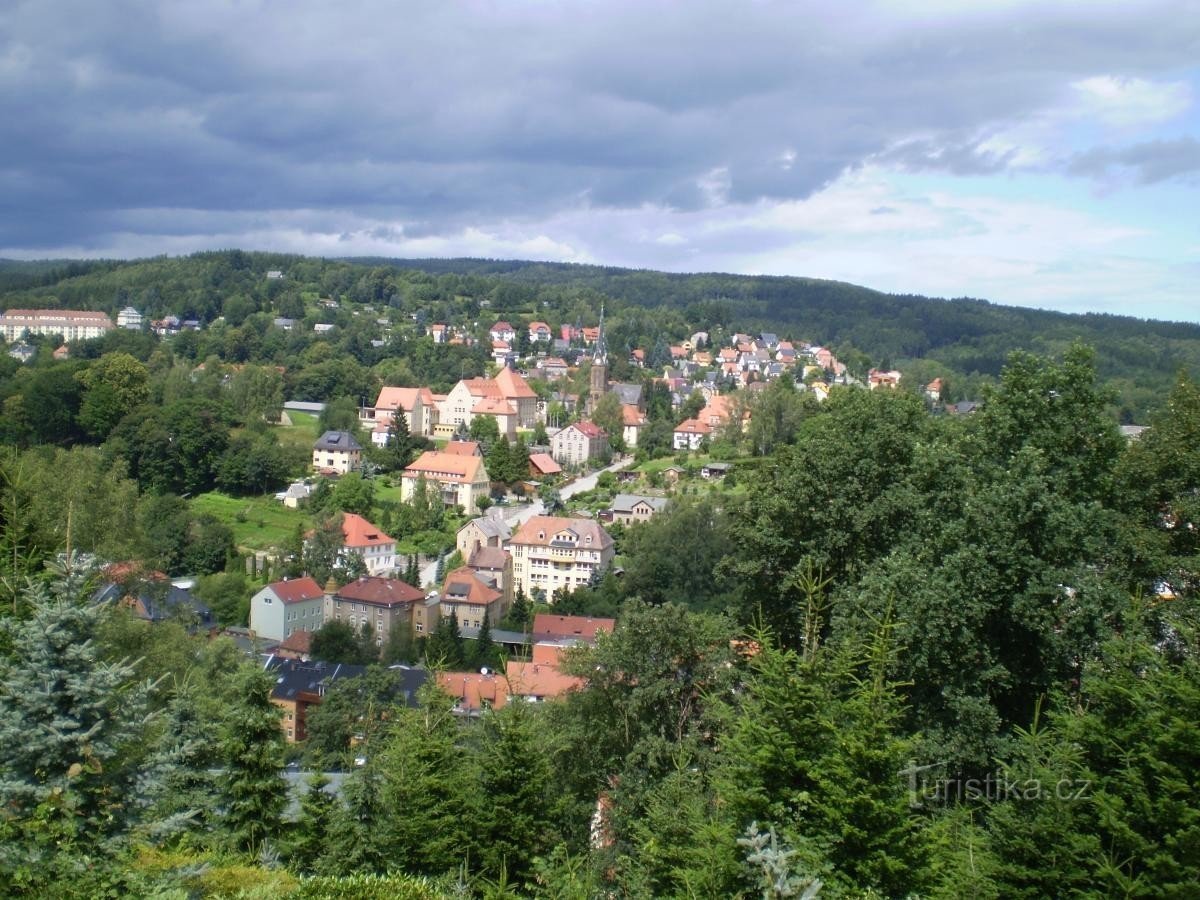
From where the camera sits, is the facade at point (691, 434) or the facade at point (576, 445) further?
the facade at point (691, 434)

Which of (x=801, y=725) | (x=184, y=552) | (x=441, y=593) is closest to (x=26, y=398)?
(x=184, y=552)

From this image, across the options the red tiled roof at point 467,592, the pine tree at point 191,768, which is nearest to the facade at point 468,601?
the red tiled roof at point 467,592

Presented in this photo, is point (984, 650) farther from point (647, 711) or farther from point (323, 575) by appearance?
point (323, 575)

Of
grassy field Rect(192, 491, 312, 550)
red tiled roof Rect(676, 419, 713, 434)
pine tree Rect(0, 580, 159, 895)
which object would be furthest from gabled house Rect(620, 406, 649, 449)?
pine tree Rect(0, 580, 159, 895)

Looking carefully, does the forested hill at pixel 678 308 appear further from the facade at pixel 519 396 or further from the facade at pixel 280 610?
the facade at pixel 280 610

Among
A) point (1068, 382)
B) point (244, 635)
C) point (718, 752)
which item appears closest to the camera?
point (718, 752)

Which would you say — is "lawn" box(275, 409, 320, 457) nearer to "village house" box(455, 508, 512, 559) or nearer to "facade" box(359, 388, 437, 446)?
Result: "facade" box(359, 388, 437, 446)
